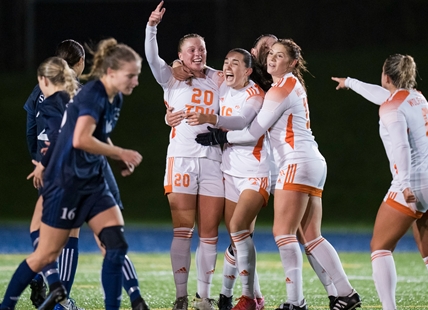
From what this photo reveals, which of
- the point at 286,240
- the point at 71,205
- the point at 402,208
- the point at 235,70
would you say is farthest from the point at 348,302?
the point at 71,205

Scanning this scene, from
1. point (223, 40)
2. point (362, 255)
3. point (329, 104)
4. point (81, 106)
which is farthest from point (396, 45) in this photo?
point (81, 106)

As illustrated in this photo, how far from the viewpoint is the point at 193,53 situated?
6500 mm

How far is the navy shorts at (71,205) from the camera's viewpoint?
5.12 m

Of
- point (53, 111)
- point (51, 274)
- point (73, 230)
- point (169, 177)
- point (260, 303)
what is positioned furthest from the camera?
point (260, 303)

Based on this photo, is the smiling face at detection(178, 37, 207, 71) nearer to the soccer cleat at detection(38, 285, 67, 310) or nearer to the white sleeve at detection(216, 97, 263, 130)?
the white sleeve at detection(216, 97, 263, 130)

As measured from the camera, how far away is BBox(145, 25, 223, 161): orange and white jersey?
254 inches

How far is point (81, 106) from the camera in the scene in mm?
5039

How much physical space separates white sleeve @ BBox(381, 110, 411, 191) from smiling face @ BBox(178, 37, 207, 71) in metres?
1.79

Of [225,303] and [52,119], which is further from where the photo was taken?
[225,303]

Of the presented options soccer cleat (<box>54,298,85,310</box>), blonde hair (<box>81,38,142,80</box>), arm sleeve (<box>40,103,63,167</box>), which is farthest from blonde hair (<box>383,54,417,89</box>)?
soccer cleat (<box>54,298,85,310</box>)

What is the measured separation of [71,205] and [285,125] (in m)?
1.89

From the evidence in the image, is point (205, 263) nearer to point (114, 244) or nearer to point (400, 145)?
point (114, 244)

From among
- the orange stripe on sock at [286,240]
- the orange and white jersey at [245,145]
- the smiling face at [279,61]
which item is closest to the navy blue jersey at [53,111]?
the orange and white jersey at [245,145]

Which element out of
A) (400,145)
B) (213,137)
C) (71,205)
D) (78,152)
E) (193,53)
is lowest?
(71,205)
